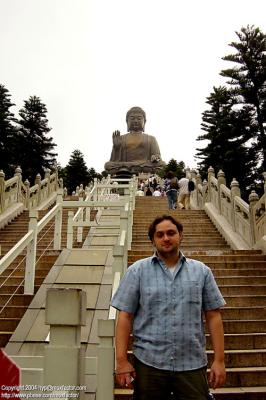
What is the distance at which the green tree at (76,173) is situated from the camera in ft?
137

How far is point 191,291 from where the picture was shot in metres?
2.53

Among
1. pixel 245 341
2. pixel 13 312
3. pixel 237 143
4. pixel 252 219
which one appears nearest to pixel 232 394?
pixel 245 341

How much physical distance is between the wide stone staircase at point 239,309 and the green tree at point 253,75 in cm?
1325

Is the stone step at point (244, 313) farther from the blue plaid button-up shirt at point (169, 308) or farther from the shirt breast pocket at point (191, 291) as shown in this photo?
the shirt breast pocket at point (191, 291)

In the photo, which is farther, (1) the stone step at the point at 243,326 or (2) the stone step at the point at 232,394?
(1) the stone step at the point at 243,326

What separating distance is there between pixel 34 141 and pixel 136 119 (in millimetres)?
11823

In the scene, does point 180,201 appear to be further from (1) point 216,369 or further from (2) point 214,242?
(1) point 216,369

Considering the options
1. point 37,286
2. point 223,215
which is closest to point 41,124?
point 223,215

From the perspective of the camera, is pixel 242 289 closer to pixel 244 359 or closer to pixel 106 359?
pixel 244 359

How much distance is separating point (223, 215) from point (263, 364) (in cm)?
767

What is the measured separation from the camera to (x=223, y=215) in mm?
12078

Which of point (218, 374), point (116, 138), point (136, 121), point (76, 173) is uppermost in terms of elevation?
point (136, 121)

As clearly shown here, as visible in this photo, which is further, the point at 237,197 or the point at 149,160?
the point at 149,160

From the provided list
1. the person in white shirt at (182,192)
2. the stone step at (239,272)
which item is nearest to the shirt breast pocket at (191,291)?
the stone step at (239,272)
